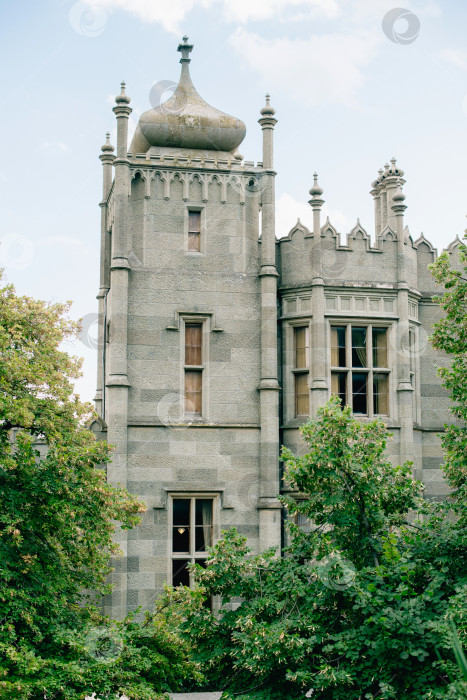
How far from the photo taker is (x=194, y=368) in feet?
67.4

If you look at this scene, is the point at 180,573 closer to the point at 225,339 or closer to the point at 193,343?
the point at 193,343

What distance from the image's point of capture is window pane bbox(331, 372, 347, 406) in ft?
69.4

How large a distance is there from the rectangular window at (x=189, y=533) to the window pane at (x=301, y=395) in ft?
10.2

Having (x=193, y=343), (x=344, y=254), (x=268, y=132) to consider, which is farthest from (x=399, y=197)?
(x=193, y=343)

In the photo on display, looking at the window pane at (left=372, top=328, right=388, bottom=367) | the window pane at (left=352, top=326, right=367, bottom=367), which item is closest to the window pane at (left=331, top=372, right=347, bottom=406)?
the window pane at (left=352, top=326, right=367, bottom=367)

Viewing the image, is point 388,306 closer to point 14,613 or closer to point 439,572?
point 439,572

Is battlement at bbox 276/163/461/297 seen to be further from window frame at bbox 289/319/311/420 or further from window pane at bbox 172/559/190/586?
window pane at bbox 172/559/190/586

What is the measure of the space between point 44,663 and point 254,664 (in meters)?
3.00

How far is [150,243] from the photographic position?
68.5 feet

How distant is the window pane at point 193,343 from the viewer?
68.2 ft

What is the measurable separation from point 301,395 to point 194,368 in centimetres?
276

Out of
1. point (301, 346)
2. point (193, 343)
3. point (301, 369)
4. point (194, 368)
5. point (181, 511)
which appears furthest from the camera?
point (301, 346)

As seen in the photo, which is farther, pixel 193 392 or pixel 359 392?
pixel 359 392

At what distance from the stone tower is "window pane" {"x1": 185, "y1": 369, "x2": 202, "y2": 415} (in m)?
0.03
